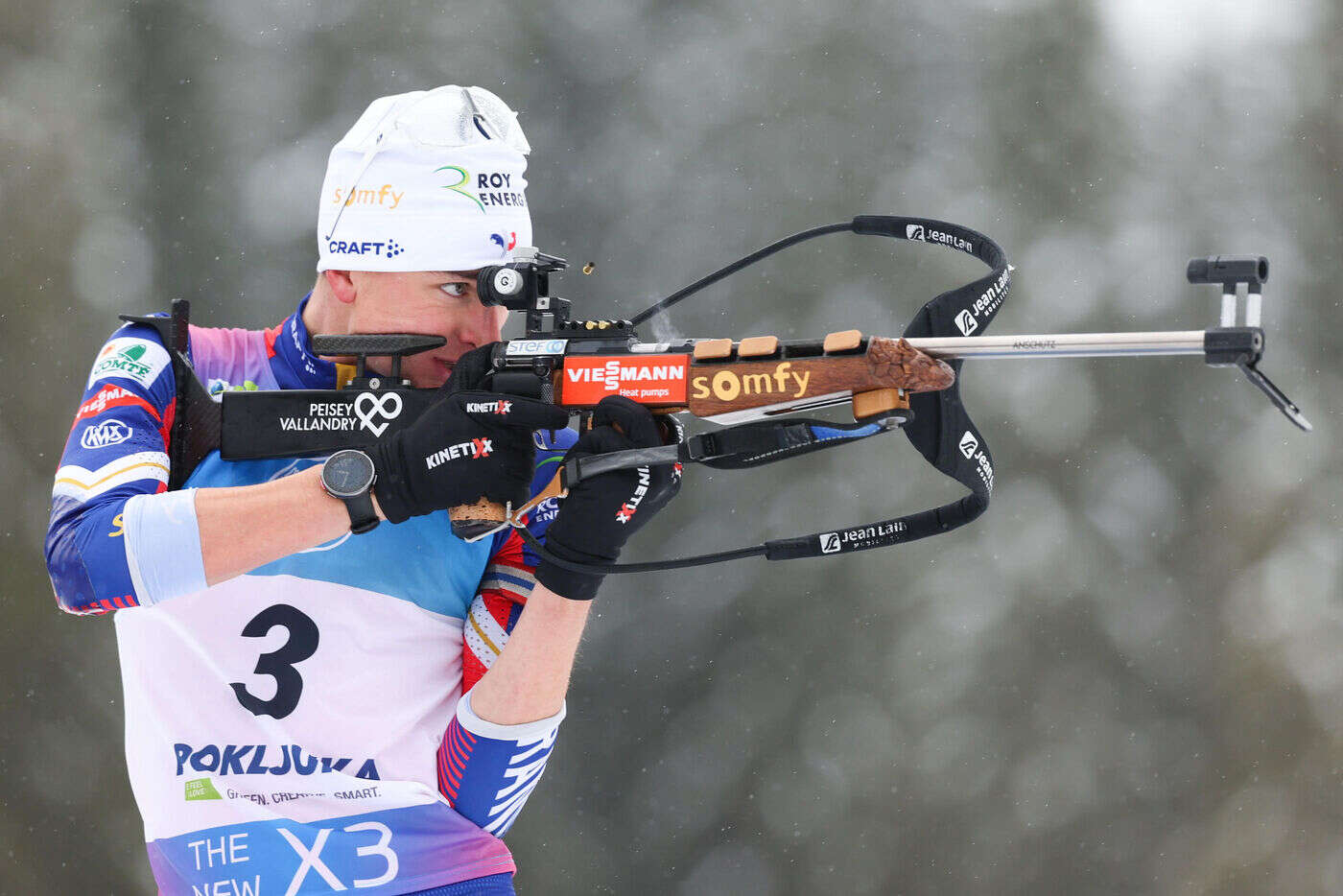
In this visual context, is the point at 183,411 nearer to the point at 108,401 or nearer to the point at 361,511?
the point at 108,401

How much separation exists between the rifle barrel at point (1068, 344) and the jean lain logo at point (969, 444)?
174 millimetres

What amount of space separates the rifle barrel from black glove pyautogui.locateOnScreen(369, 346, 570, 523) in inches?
16.6

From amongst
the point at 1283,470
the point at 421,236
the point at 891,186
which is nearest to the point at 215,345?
the point at 421,236

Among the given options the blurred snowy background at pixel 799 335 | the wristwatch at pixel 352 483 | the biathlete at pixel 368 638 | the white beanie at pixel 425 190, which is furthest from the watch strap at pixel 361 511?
the blurred snowy background at pixel 799 335

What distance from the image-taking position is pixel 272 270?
3.03 meters

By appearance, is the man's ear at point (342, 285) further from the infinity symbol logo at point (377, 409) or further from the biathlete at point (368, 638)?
the infinity symbol logo at point (377, 409)

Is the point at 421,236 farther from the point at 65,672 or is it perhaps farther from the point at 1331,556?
the point at 1331,556

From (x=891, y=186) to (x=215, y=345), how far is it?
164 centimetres

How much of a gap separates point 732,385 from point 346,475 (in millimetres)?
425

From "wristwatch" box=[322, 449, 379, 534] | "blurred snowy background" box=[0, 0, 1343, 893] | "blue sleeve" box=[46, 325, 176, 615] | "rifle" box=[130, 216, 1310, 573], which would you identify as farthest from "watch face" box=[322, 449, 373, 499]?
"blurred snowy background" box=[0, 0, 1343, 893]

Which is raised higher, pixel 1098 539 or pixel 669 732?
pixel 1098 539

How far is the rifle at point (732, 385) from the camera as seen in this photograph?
1.46 metres

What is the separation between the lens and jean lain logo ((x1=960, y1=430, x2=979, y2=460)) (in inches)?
64.7

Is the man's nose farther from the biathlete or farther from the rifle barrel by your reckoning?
the rifle barrel
